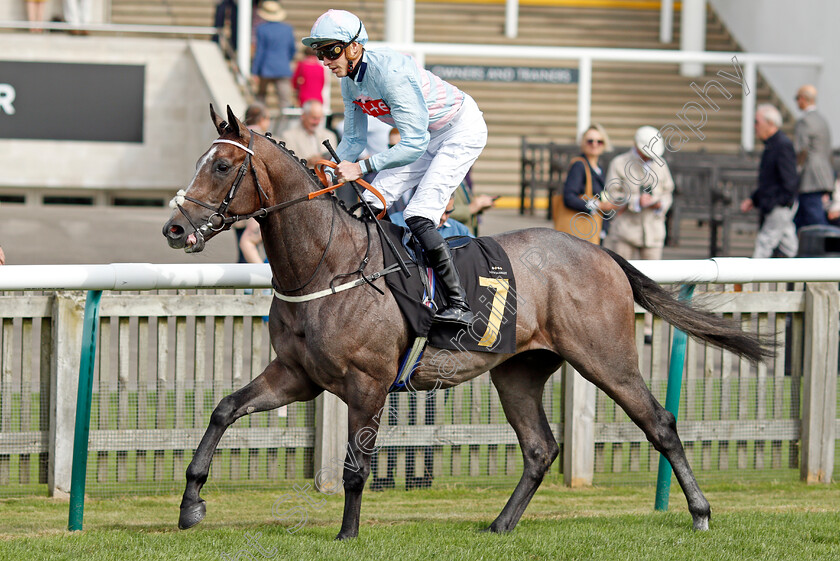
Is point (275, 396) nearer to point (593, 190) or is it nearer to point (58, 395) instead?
point (58, 395)

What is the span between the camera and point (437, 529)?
5035 millimetres

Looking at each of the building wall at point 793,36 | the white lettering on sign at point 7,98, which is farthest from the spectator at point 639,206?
the building wall at point 793,36

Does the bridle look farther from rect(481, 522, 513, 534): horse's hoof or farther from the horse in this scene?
rect(481, 522, 513, 534): horse's hoof

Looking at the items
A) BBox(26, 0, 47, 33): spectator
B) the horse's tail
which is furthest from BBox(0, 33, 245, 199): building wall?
the horse's tail

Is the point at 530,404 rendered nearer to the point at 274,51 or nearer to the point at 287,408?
the point at 287,408

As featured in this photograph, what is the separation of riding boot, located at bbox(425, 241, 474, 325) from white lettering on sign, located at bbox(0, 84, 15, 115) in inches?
505

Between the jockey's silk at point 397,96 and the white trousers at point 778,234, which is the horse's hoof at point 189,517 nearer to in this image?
the jockey's silk at point 397,96

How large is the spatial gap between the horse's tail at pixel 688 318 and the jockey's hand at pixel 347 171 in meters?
1.36

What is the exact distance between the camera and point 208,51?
1708 cm

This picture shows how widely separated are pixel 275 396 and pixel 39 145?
514 inches

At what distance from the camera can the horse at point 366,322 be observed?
4.67 metres

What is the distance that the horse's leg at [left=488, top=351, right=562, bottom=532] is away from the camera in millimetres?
5405

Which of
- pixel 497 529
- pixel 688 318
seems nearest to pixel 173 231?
pixel 497 529

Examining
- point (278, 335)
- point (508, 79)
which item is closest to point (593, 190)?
point (278, 335)
